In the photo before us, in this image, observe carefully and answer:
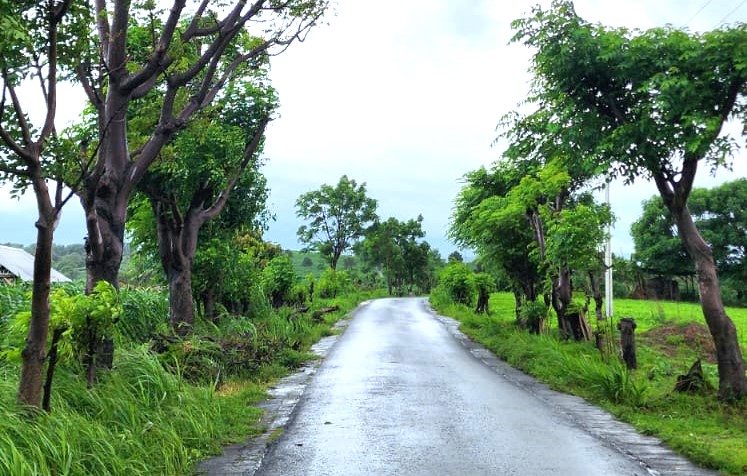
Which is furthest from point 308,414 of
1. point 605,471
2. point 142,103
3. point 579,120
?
point 142,103

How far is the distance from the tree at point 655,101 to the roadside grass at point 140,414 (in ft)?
21.1

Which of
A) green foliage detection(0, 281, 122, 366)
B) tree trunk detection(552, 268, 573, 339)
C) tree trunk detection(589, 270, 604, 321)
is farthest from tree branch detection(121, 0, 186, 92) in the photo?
tree trunk detection(552, 268, 573, 339)

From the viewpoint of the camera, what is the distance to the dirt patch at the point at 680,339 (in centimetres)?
1733

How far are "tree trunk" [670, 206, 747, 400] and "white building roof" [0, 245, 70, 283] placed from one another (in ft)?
83.6

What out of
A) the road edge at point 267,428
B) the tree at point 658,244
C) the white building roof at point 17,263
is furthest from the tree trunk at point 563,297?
the tree at point 658,244

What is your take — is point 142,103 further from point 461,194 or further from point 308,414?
point 461,194

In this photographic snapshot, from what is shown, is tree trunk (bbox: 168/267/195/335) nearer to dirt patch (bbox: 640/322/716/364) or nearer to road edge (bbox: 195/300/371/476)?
road edge (bbox: 195/300/371/476)

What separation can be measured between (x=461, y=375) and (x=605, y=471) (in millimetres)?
6327

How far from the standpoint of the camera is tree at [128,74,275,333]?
13664 mm

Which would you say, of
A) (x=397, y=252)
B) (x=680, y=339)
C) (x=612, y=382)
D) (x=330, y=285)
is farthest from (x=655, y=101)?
(x=397, y=252)

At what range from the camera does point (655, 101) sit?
29.9ft

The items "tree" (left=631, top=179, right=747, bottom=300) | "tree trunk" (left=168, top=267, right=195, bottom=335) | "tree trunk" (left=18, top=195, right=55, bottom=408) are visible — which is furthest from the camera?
"tree" (left=631, top=179, right=747, bottom=300)

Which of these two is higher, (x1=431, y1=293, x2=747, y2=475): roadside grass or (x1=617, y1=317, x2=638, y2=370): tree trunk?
(x1=617, y1=317, x2=638, y2=370): tree trunk

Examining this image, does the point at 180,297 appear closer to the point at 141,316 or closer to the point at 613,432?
the point at 141,316
